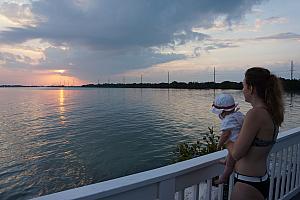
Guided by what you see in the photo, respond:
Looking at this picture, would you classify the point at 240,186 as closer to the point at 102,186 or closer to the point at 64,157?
the point at 102,186

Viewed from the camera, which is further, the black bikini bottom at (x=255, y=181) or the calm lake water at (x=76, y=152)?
the calm lake water at (x=76, y=152)

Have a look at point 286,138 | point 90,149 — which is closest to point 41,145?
point 90,149

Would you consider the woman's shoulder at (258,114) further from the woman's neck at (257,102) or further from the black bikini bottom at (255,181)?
the black bikini bottom at (255,181)

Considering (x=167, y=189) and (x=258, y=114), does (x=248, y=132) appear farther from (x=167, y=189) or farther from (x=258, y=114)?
(x=167, y=189)

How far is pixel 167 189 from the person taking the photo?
173cm

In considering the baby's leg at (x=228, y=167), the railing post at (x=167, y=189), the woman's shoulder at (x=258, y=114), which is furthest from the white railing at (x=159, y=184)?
the woman's shoulder at (x=258, y=114)

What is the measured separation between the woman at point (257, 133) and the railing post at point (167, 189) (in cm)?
43

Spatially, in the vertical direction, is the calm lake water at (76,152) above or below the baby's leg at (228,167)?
below

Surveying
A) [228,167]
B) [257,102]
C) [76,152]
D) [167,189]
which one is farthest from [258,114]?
[76,152]

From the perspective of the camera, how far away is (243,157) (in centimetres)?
189

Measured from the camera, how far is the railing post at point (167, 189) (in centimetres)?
170

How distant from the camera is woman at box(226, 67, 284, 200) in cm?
177

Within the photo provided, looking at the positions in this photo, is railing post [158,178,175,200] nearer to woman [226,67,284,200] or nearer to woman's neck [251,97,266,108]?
woman [226,67,284,200]

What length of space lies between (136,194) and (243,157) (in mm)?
755
